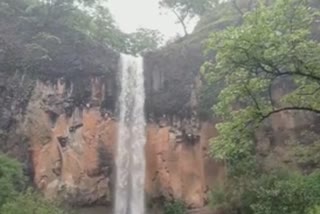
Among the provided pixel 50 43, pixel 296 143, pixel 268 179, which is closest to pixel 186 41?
pixel 50 43

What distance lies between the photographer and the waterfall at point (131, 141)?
1955 centimetres

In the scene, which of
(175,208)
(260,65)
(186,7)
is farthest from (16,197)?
(186,7)

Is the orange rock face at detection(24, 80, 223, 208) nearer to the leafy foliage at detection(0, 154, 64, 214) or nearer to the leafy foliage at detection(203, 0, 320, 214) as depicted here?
the leafy foliage at detection(0, 154, 64, 214)

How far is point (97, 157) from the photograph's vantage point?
19.9 meters

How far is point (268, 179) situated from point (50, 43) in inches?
473

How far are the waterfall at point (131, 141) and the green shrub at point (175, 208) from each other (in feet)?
3.98

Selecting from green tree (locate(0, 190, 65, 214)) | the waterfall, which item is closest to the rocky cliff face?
the waterfall

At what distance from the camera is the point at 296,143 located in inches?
695

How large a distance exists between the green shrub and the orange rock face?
0.57 meters

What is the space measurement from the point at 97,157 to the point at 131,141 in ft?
6.03

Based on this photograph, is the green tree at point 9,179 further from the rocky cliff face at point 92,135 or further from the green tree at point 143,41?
the green tree at point 143,41

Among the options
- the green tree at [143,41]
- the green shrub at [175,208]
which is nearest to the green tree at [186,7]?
the green tree at [143,41]

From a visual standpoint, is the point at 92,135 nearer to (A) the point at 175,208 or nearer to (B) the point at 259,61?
(A) the point at 175,208

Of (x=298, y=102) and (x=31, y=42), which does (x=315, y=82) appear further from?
(x=31, y=42)
